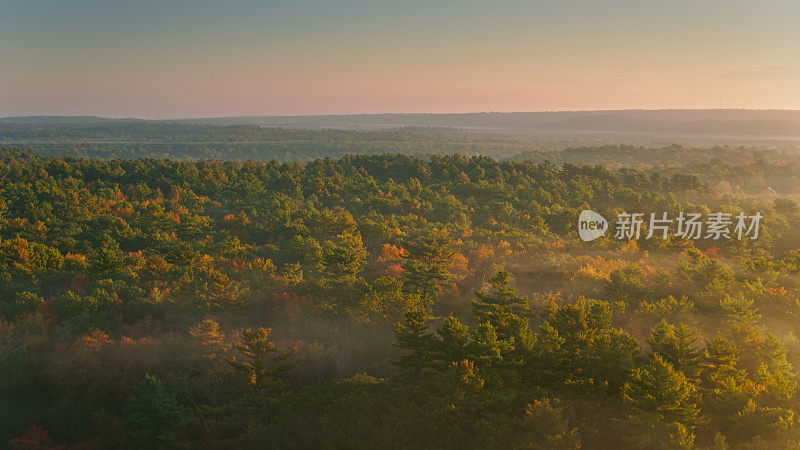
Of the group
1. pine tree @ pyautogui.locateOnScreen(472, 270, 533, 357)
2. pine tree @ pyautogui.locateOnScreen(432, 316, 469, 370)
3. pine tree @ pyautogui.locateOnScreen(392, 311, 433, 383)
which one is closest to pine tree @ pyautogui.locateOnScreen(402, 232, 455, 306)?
pine tree @ pyautogui.locateOnScreen(472, 270, 533, 357)

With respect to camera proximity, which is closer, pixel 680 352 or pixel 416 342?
pixel 680 352

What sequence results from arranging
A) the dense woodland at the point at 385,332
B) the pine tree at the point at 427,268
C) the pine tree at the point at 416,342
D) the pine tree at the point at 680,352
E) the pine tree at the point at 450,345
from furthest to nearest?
1. the pine tree at the point at 427,268
2. the pine tree at the point at 416,342
3. the pine tree at the point at 450,345
4. the pine tree at the point at 680,352
5. the dense woodland at the point at 385,332

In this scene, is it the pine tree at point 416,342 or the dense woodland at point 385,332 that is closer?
the dense woodland at point 385,332

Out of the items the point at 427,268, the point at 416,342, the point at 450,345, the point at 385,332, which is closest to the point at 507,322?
the point at 450,345

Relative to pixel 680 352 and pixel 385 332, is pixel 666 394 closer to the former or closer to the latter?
pixel 680 352

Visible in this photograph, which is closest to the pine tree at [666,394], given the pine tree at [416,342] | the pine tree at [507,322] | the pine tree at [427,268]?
the pine tree at [507,322]

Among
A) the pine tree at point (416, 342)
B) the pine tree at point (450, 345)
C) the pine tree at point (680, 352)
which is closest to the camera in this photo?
the pine tree at point (680, 352)

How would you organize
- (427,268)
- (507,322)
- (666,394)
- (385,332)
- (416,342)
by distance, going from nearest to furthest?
(666,394)
(507,322)
(416,342)
(385,332)
(427,268)

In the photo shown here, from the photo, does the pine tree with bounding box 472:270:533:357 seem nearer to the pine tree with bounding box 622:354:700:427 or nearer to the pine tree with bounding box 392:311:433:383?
the pine tree with bounding box 392:311:433:383

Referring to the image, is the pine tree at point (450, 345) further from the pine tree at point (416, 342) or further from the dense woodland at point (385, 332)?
the pine tree at point (416, 342)
